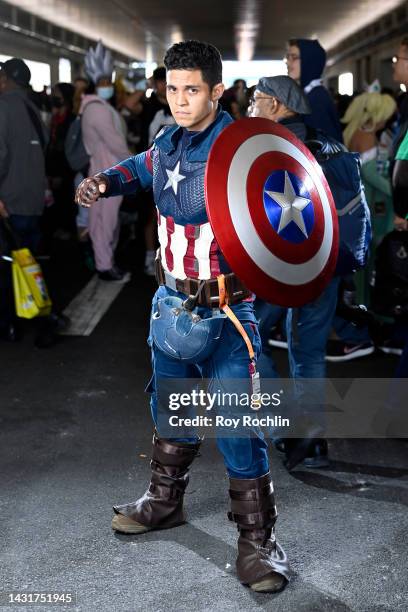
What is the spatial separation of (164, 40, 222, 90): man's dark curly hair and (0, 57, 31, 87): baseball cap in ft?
11.1

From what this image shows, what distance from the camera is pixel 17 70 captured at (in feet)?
19.3

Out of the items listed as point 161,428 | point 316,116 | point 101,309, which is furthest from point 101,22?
point 161,428

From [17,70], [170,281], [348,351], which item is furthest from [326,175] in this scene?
[17,70]

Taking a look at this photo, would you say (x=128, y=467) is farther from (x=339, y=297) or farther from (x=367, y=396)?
(x=367, y=396)

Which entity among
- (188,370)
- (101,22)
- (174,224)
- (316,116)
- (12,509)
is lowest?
(12,509)

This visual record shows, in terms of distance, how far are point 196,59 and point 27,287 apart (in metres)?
3.21

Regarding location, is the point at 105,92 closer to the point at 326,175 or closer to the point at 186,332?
the point at 326,175

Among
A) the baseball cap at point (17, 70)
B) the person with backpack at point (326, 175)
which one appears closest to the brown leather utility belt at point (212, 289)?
the person with backpack at point (326, 175)

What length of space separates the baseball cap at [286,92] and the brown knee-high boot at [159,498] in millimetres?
1362

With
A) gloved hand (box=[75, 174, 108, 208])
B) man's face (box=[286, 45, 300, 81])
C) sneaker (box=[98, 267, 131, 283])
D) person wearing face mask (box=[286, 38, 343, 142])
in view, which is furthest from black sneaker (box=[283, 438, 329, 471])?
sneaker (box=[98, 267, 131, 283])

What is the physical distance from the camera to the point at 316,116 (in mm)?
4664

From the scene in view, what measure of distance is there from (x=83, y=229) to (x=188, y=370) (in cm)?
581

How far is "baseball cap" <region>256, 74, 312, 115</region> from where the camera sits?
362cm

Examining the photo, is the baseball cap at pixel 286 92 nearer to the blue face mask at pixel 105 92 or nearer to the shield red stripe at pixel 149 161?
the shield red stripe at pixel 149 161
